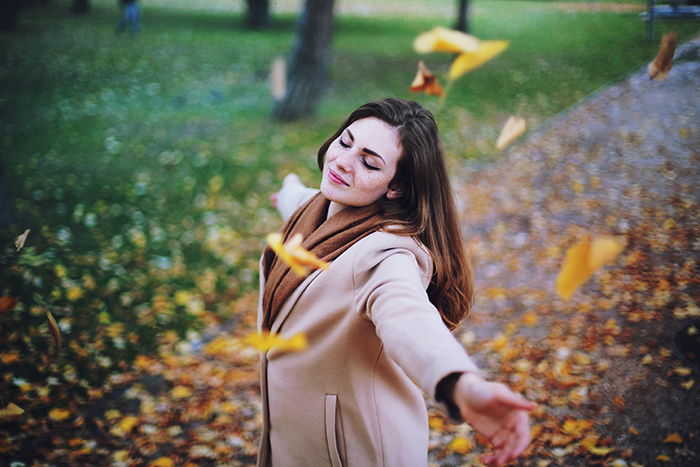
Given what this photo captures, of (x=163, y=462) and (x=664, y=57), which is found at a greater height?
(x=664, y=57)

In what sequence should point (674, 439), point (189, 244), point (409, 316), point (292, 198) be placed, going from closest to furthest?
point (409, 316)
point (292, 198)
point (674, 439)
point (189, 244)

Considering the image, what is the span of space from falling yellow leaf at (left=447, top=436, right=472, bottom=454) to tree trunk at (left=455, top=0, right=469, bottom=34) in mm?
13093

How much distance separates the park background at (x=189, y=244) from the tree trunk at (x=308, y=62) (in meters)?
0.33

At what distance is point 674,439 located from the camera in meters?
3.52

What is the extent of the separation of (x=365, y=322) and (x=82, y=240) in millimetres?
4891

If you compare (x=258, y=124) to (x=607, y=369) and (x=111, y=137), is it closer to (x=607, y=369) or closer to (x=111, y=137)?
(x=111, y=137)

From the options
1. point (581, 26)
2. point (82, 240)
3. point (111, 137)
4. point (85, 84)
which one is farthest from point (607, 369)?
point (85, 84)

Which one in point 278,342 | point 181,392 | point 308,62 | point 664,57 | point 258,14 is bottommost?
point 181,392

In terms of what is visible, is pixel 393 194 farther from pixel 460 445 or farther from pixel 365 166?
pixel 460 445

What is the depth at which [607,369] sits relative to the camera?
14.1ft

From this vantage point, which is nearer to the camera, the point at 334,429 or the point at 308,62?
the point at 334,429

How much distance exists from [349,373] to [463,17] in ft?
49.1

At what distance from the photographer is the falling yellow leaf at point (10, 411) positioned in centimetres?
355

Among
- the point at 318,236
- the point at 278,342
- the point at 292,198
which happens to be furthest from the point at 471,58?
the point at 278,342
